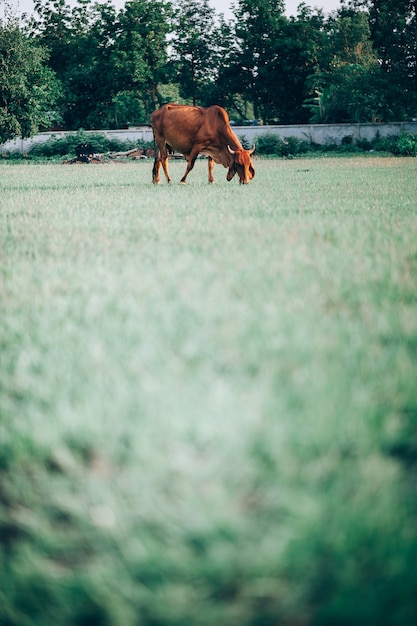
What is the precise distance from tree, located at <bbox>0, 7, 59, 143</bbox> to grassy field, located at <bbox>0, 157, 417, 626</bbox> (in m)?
33.2

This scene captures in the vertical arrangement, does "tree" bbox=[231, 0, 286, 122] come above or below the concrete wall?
above

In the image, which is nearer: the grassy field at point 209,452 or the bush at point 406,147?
the grassy field at point 209,452

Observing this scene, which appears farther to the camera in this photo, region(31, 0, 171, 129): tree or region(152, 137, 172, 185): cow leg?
region(31, 0, 171, 129): tree

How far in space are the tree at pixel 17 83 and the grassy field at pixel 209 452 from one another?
3319 centimetres

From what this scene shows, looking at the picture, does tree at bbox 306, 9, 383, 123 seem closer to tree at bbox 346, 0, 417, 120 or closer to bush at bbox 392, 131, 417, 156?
tree at bbox 346, 0, 417, 120

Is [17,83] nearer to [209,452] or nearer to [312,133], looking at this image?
[312,133]

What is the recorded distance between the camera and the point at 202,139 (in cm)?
1429

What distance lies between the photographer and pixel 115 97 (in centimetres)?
6000

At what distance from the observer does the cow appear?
13906mm

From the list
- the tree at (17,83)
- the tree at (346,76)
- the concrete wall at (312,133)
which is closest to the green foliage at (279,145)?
the concrete wall at (312,133)

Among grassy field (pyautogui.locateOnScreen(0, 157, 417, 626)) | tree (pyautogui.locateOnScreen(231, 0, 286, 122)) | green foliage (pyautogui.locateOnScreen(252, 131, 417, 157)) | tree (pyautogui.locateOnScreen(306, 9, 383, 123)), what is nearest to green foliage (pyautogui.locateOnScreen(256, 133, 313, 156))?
green foliage (pyautogui.locateOnScreen(252, 131, 417, 157))

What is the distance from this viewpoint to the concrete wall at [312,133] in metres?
41.8

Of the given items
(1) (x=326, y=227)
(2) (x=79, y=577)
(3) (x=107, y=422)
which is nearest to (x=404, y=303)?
(3) (x=107, y=422)

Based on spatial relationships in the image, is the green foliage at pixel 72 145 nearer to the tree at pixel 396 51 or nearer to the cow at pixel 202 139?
the tree at pixel 396 51
